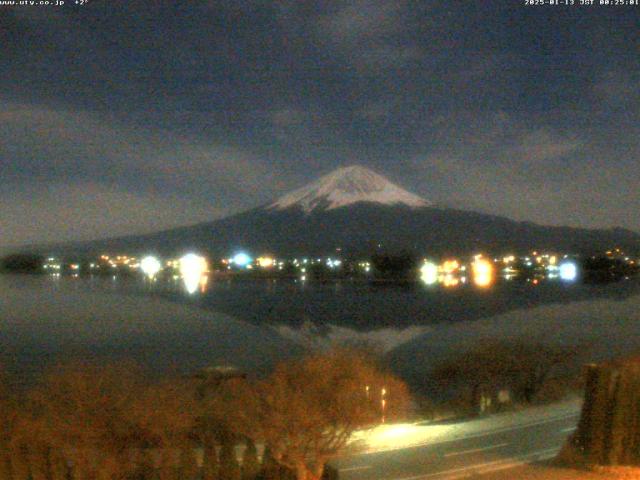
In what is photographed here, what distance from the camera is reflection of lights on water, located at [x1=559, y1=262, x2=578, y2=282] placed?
75738mm

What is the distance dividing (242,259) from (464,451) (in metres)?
74.2

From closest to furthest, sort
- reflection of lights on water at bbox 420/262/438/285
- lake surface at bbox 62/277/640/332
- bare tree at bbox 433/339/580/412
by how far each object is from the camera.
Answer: bare tree at bbox 433/339/580/412 → lake surface at bbox 62/277/640/332 → reflection of lights on water at bbox 420/262/438/285

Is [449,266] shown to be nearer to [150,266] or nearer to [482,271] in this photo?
[482,271]

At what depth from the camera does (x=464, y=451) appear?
1343 cm

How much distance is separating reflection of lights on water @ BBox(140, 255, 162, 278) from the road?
76293 mm

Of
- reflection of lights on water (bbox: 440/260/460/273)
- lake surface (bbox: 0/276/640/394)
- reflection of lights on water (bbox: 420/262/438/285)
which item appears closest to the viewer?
lake surface (bbox: 0/276/640/394)

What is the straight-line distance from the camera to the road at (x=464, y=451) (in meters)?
11.3

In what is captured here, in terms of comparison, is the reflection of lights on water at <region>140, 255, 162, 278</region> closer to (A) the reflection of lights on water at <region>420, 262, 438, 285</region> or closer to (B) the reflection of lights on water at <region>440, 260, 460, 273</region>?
(A) the reflection of lights on water at <region>420, 262, 438, 285</region>

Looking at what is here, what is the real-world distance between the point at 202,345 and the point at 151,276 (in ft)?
176

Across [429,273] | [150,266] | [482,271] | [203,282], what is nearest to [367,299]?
[429,273]

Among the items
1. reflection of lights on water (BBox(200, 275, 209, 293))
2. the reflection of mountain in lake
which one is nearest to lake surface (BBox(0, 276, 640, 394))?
the reflection of mountain in lake

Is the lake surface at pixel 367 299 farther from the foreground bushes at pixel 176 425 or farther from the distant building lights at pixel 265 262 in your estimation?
the foreground bushes at pixel 176 425

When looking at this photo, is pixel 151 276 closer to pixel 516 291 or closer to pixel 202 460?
pixel 516 291

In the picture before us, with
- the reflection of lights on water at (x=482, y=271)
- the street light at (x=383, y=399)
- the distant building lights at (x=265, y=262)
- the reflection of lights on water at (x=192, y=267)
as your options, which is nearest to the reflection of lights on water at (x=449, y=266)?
the reflection of lights on water at (x=482, y=271)
